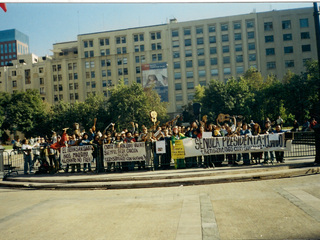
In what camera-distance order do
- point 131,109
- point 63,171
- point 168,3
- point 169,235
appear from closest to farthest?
point 168,3 → point 169,235 → point 63,171 → point 131,109

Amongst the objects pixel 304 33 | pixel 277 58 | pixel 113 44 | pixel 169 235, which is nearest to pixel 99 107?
pixel 113 44

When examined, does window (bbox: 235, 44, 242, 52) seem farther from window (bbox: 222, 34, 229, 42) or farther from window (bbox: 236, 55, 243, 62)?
window (bbox: 222, 34, 229, 42)

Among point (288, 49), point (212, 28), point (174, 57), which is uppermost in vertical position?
point (212, 28)

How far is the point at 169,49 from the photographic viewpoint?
83.7 metres

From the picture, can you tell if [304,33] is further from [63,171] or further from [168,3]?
[168,3]

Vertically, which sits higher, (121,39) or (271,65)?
(121,39)

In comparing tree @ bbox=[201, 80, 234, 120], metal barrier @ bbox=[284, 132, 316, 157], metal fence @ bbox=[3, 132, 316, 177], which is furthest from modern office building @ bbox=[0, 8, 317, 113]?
metal fence @ bbox=[3, 132, 316, 177]

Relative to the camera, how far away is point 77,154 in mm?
13641

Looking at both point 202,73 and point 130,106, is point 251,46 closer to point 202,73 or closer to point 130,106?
point 202,73

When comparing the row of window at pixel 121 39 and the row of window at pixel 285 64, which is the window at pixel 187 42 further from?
the row of window at pixel 285 64

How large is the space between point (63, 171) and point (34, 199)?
5959 millimetres

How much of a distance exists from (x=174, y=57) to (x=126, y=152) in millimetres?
73059

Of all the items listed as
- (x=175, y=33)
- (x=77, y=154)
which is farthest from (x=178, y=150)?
(x=175, y=33)

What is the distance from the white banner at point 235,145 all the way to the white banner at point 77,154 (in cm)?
435
